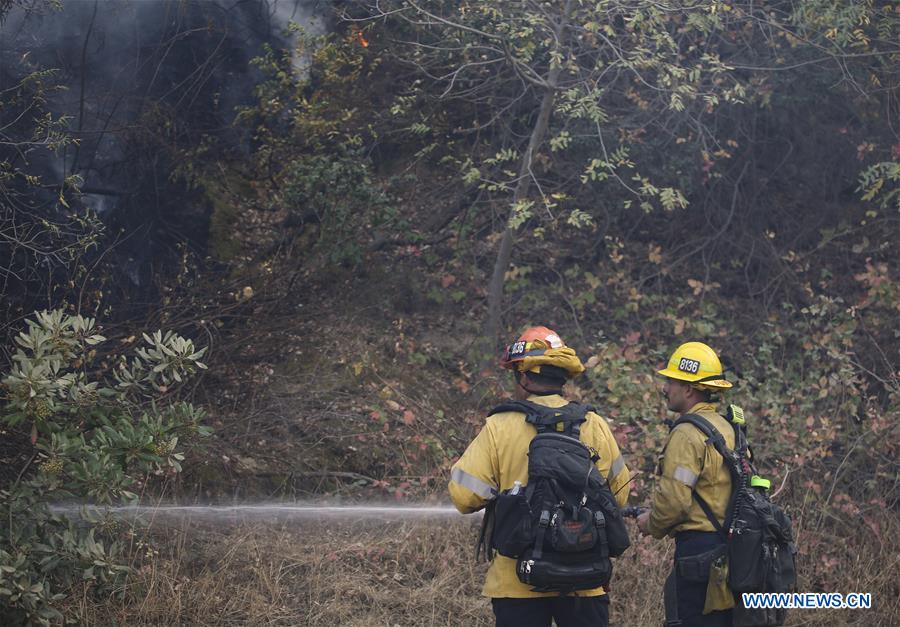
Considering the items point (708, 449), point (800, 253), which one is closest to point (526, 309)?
point (800, 253)

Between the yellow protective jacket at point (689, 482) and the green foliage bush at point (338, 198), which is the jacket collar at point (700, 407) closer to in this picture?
the yellow protective jacket at point (689, 482)

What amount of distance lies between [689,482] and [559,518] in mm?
763

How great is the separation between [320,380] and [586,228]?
367cm

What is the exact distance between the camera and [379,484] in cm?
734

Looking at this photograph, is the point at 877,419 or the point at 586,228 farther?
the point at 586,228

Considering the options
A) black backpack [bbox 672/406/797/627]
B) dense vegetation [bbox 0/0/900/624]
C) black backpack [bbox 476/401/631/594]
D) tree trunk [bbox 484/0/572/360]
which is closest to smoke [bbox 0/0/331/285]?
dense vegetation [bbox 0/0/900/624]

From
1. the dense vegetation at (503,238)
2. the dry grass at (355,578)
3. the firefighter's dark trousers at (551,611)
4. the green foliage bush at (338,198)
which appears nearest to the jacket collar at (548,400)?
the firefighter's dark trousers at (551,611)

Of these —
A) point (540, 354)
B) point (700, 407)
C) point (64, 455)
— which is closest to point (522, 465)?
point (540, 354)

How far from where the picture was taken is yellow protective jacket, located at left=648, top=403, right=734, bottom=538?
13.9 ft

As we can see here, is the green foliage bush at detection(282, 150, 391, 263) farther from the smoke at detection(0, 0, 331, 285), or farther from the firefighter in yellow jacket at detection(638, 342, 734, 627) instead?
the firefighter in yellow jacket at detection(638, 342, 734, 627)

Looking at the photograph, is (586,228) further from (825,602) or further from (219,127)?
(825,602)

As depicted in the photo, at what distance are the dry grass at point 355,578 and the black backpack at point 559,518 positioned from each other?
2303mm

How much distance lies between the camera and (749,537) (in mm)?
4125

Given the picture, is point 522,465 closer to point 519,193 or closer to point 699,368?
point 699,368
